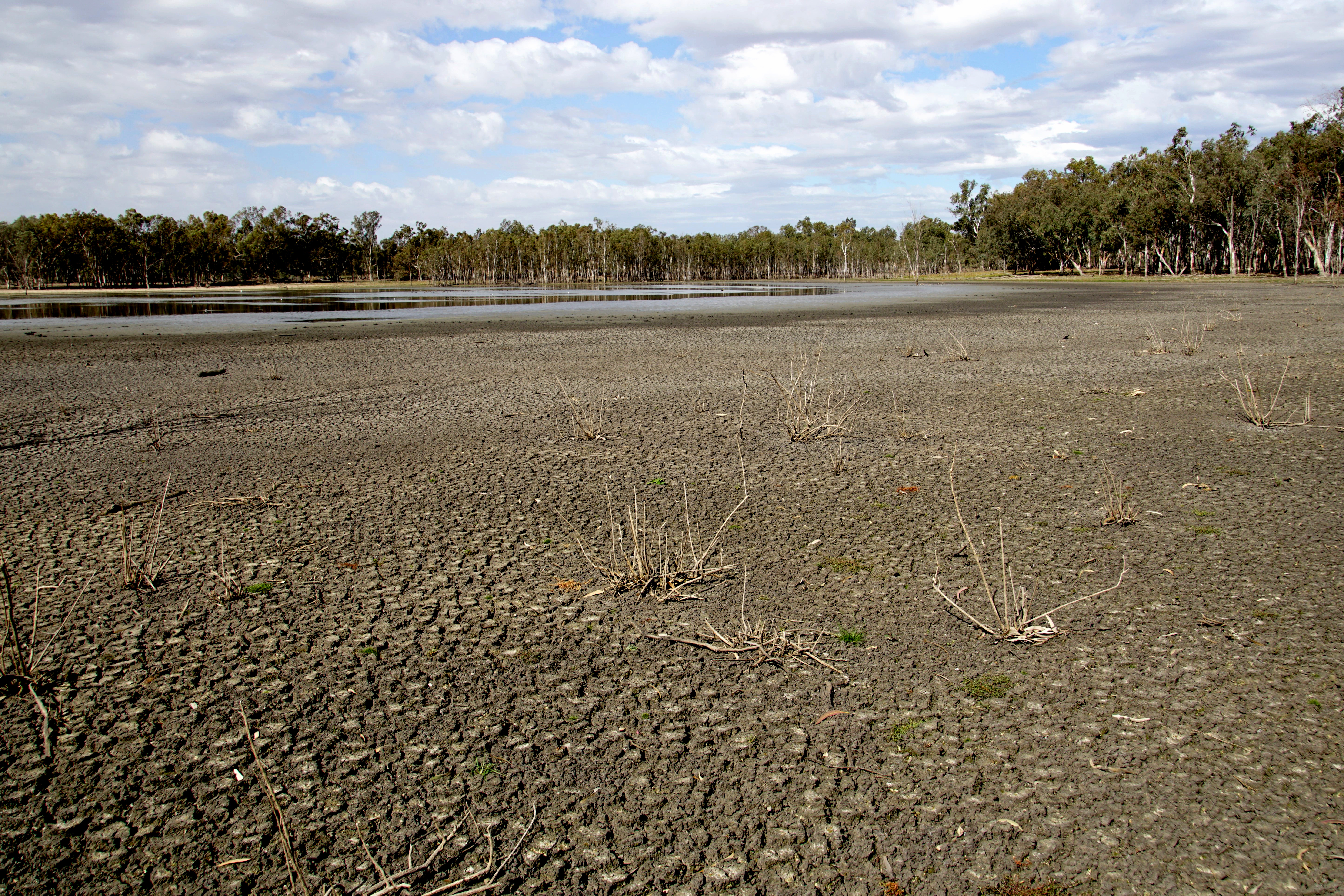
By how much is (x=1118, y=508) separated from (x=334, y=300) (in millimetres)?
57588

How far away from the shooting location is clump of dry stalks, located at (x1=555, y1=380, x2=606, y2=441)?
838 cm

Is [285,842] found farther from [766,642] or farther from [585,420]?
[585,420]

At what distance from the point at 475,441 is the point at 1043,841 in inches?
268

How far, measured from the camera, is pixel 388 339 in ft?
71.8

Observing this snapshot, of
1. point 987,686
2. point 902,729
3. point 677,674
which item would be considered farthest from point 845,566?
point 902,729

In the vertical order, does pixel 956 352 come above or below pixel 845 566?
above

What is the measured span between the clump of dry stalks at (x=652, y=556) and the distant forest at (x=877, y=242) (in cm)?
6882

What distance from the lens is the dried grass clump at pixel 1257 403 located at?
27.3 ft

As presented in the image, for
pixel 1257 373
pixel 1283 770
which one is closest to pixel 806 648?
pixel 1283 770

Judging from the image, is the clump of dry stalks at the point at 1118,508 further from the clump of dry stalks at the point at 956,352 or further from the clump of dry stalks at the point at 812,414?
the clump of dry stalks at the point at 956,352

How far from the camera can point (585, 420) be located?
879 cm

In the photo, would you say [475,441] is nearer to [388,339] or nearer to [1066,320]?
[388,339]

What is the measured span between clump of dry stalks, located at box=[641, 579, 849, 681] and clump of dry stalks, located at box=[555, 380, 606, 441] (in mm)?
4211

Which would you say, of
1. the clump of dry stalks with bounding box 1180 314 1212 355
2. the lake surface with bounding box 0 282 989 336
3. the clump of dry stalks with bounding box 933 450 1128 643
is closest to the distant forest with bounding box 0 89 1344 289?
the lake surface with bounding box 0 282 989 336
